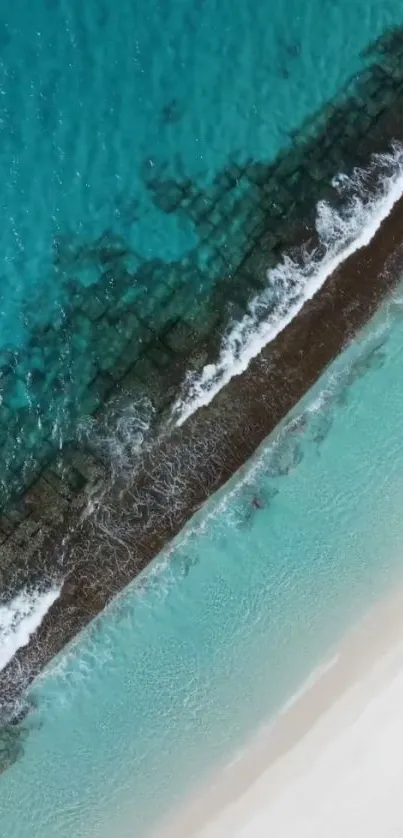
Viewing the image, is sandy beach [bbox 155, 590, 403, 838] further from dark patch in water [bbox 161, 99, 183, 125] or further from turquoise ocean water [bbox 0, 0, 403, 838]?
dark patch in water [bbox 161, 99, 183, 125]

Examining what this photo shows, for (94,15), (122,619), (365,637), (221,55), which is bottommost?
(122,619)

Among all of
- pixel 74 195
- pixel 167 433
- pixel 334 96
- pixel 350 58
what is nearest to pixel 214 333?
pixel 167 433

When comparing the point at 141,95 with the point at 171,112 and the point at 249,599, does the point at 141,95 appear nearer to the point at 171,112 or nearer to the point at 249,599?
the point at 171,112

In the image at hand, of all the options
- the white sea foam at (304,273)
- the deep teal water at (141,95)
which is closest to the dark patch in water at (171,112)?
the deep teal water at (141,95)

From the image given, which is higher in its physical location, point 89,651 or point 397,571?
point 397,571

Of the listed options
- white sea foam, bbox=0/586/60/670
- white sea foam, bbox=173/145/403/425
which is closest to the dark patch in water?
white sea foam, bbox=173/145/403/425

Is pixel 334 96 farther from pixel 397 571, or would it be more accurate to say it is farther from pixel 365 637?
pixel 365 637
